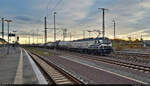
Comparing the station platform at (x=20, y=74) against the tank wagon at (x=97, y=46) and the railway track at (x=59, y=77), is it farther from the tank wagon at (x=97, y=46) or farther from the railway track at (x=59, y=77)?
the tank wagon at (x=97, y=46)

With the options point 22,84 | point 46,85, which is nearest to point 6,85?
point 22,84

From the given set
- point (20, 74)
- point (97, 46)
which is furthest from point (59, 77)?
point (97, 46)

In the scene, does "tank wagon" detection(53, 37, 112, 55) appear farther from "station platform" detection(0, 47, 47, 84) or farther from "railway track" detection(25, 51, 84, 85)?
"railway track" detection(25, 51, 84, 85)

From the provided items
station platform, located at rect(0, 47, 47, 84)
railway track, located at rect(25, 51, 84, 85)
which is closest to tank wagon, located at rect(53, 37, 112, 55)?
station platform, located at rect(0, 47, 47, 84)

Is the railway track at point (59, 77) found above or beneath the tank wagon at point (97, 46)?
beneath

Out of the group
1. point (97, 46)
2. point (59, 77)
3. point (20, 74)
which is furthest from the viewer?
point (97, 46)

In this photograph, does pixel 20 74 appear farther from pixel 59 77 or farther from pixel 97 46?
pixel 97 46

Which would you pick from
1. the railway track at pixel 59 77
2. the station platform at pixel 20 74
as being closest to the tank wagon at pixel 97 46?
the station platform at pixel 20 74

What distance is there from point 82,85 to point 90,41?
2591 cm

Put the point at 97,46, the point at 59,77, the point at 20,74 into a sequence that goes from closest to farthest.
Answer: the point at 59,77 < the point at 20,74 < the point at 97,46

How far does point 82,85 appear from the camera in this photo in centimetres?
877

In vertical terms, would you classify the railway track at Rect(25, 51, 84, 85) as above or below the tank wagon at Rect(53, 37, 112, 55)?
below

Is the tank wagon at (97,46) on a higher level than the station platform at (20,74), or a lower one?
higher

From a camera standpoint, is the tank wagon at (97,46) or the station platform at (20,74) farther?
the tank wagon at (97,46)
